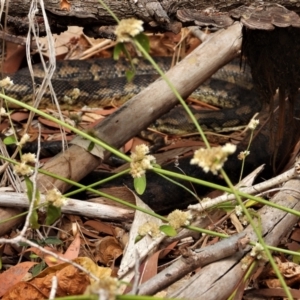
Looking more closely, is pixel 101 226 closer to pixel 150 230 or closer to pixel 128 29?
pixel 150 230

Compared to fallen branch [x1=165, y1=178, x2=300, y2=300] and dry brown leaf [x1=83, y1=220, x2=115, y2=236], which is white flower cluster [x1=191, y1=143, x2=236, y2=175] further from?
dry brown leaf [x1=83, y1=220, x2=115, y2=236]

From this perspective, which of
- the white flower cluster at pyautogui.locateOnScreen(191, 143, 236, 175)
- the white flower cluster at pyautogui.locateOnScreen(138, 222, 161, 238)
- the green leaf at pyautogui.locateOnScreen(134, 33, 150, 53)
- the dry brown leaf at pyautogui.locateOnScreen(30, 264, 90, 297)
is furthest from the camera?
the dry brown leaf at pyautogui.locateOnScreen(30, 264, 90, 297)

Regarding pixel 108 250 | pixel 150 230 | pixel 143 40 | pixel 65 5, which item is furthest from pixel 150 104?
pixel 143 40

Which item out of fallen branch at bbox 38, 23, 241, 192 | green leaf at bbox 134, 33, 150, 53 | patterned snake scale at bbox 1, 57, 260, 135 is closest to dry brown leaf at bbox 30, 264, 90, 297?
fallen branch at bbox 38, 23, 241, 192

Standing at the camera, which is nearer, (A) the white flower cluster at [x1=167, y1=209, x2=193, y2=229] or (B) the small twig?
(A) the white flower cluster at [x1=167, y1=209, x2=193, y2=229]

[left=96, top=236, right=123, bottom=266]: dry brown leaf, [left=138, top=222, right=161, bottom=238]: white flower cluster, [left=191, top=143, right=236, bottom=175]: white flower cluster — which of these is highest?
[left=191, top=143, right=236, bottom=175]: white flower cluster

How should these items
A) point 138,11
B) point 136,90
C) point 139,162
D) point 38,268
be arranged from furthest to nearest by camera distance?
point 136,90 < point 138,11 < point 38,268 < point 139,162

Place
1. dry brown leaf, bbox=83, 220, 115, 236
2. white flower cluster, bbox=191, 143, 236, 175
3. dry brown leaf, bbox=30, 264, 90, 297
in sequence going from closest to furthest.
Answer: white flower cluster, bbox=191, 143, 236, 175
dry brown leaf, bbox=30, 264, 90, 297
dry brown leaf, bbox=83, 220, 115, 236

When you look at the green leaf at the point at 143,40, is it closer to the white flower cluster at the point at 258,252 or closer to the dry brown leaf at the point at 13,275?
the white flower cluster at the point at 258,252
